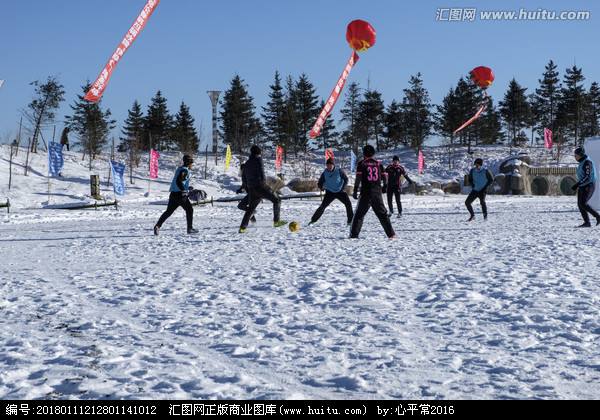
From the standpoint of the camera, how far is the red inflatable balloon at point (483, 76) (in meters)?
40.5

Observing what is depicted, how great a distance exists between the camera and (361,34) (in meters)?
27.0

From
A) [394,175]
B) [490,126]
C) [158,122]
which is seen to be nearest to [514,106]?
[490,126]

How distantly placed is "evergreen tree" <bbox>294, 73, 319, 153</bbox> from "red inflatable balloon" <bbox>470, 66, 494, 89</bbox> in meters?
33.7

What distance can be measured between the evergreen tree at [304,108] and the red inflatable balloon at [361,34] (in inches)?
1797

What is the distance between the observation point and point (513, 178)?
47.8 metres

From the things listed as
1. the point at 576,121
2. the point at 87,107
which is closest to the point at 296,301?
the point at 87,107

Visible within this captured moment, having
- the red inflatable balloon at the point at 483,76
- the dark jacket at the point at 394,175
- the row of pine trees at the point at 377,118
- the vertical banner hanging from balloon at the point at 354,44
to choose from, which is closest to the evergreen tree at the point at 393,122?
the row of pine trees at the point at 377,118

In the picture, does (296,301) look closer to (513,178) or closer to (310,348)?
(310,348)

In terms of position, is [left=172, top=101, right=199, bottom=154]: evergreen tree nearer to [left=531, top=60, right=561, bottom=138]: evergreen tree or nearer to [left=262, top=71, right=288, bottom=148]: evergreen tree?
[left=262, top=71, right=288, bottom=148]: evergreen tree

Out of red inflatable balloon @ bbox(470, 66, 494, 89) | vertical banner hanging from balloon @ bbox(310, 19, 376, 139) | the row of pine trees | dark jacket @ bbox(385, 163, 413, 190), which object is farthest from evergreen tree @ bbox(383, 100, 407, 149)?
dark jacket @ bbox(385, 163, 413, 190)

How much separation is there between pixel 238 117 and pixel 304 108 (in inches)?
311

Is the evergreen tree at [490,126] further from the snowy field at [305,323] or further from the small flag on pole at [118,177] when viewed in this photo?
the snowy field at [305,323]

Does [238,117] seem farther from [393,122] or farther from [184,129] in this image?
[393,122]

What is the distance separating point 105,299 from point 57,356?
6.35 ft
